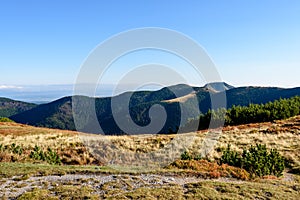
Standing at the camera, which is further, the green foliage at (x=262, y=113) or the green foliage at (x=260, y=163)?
the green foliage at (x=262, y=113)

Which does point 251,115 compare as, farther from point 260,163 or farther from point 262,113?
point 260,163

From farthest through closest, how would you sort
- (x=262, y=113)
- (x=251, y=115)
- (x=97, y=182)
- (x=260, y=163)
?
1. (x=251, y=115)
2. (x=262, y=113)
3. (x=260, y=163)
4. (x=97, y=182)

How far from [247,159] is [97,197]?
1059cm

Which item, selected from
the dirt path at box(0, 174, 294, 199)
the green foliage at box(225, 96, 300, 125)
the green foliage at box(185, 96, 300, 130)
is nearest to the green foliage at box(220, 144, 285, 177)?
the dirt path at box(0, 174, 294, 199)

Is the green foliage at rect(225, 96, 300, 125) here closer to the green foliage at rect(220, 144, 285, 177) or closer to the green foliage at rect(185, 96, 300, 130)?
the green foliage at rect(185, 96, 300, 130)

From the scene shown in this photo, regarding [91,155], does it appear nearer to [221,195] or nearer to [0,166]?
[0,166]

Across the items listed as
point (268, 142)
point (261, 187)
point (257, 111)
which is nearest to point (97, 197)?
point (261, 187)

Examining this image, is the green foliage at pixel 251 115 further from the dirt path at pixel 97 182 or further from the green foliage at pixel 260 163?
the dirt path at pixel 97 182

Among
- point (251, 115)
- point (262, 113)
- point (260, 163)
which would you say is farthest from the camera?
point (251, 115)

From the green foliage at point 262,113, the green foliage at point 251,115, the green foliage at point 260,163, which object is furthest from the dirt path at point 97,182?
the green foliage at point 262,113

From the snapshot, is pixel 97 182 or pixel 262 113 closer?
pixel 97 182

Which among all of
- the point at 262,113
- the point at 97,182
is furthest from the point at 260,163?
the point at 262,113

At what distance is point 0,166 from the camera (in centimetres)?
1541

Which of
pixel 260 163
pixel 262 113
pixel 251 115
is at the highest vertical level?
pixel 262 113
